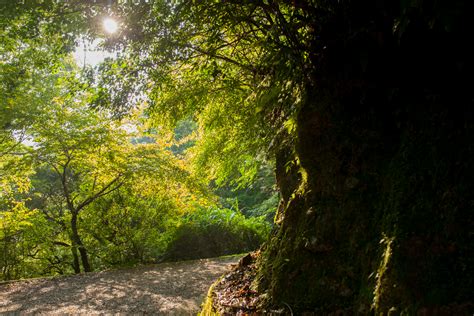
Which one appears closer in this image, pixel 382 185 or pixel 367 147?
pixel 382 185

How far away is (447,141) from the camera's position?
1781mm

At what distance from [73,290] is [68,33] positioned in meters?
4.39

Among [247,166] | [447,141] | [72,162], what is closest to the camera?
[447,141]

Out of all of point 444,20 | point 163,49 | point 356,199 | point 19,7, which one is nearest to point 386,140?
point 356,199

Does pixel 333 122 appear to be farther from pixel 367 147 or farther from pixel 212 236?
pixel 212 236

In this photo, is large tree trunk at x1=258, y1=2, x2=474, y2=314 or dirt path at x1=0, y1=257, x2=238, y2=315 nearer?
large tree trunk at x1=258, y1=2, x2=474, y2=314

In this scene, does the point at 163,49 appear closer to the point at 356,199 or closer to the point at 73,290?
the point at 356,199

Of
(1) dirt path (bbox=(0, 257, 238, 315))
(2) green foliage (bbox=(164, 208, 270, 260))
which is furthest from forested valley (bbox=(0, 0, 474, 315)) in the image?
(2) green foliage (bbox=(164, 208, 270, 260))

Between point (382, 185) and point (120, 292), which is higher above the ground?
point (382, 185)

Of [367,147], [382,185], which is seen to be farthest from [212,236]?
[382,185]

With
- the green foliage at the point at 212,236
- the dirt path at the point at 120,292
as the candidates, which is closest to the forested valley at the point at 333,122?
the dirt path at the point at 120,292

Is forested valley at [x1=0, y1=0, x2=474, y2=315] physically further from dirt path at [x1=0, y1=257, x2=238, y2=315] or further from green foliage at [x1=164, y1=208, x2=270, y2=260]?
green foliage at [x1=164, y1=208, x2=270, y2=260]

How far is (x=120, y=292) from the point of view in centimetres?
552

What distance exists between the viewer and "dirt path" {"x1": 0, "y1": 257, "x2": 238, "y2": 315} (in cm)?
477
